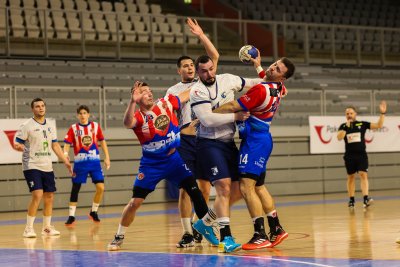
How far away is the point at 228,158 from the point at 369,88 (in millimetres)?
17380

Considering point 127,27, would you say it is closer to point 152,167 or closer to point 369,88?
point 369,88

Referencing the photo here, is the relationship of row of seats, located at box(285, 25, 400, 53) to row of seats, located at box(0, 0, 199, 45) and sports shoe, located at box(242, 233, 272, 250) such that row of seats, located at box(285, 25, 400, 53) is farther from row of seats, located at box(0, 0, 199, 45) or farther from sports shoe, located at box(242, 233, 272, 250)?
sports shoe, located at box(242, 233, 272, 250)

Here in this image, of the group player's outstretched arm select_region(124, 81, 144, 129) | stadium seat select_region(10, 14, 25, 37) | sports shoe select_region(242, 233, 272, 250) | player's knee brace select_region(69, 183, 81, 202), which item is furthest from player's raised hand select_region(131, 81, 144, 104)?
stadium seat select_region(10, 14, 25, 37)

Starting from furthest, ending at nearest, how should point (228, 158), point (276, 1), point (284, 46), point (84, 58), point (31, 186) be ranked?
point (276, 1) < point (284, 46) < point (84, 58) < point (31, 186) < point (228, 158)

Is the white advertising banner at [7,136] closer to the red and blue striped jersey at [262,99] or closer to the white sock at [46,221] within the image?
the white sock at [46,221]

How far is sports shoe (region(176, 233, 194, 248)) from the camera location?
10.3 metres

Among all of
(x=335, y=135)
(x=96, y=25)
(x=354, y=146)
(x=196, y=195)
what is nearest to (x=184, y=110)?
(x=196, y=195)

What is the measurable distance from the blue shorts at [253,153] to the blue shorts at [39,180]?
4522 millimetres

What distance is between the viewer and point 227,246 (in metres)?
9.45

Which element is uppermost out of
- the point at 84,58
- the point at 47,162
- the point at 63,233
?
the point at 84,58

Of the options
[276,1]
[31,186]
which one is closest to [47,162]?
[31,186]

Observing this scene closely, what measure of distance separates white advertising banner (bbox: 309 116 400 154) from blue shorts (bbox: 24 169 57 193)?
10.7 metres

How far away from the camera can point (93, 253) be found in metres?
9.97

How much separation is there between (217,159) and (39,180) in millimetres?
4414
